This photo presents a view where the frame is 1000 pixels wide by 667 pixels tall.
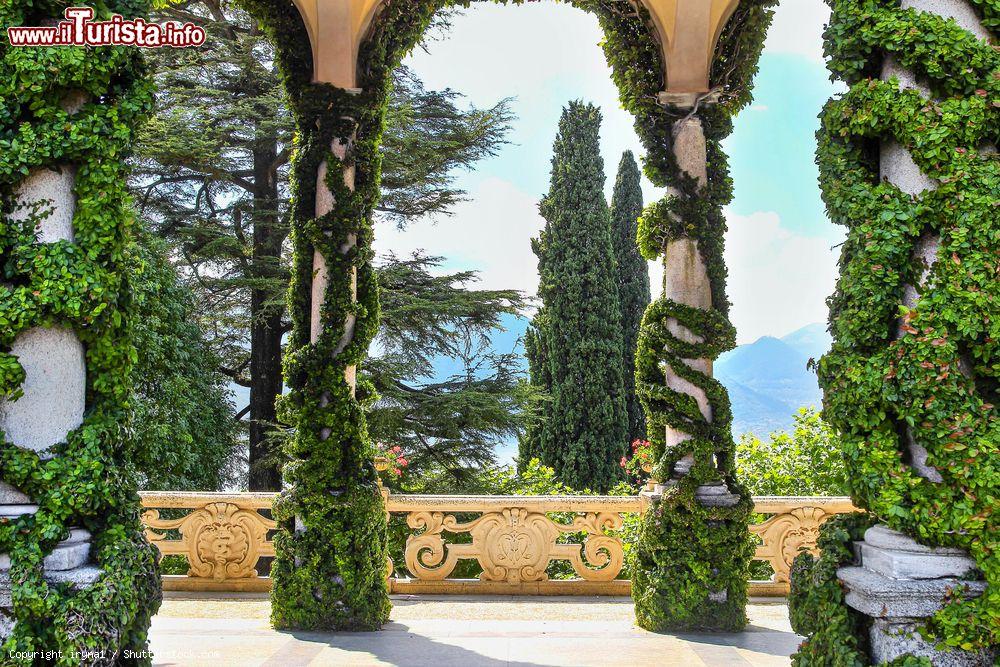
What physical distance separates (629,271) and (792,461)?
27.8 feet

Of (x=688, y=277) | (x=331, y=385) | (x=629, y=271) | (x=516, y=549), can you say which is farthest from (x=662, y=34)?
(x=629, y=271)

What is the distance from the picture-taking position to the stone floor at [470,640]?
4.79m

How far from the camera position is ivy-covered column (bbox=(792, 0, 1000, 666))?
2.95 m

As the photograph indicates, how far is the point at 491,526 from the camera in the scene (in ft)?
22.9

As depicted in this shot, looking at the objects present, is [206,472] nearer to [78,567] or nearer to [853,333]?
[78,567]

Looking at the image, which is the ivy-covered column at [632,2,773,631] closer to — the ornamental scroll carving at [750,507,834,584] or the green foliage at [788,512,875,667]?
the ornamental scroll carving at [750,507,834,584]

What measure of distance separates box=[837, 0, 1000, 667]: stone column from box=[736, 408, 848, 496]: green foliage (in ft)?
17.5

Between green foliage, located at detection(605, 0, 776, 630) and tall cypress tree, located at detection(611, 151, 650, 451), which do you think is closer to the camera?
green foliage, located at detection(605, 0, 776, 630)

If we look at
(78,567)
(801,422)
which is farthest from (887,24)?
(801,422)

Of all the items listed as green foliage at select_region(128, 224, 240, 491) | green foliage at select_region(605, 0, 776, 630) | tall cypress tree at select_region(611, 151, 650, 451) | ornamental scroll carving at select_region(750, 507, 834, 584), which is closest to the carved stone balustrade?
green foliage at select_region(128, 224, 240, 491)

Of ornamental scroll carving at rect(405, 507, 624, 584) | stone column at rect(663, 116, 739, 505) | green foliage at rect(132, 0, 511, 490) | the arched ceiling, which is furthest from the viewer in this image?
green foliage at rect(132, 0, 511, 490)

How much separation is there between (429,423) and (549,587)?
5862 mm

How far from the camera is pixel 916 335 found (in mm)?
3025

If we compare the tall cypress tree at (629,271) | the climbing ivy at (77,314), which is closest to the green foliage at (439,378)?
the tall cypress tree at (629,271)
